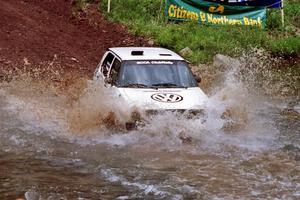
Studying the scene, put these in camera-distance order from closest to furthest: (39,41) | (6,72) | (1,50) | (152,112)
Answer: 1. (152,112)
2. (6,72)
3. (1,50)
4. (39,41)

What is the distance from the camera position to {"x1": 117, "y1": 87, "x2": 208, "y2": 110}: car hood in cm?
955

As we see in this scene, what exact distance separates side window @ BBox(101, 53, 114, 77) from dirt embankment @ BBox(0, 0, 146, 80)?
13.3 ft

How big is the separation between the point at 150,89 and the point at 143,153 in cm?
143

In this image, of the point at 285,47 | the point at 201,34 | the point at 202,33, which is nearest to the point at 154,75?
the point at 201,34

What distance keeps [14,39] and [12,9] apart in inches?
96.0

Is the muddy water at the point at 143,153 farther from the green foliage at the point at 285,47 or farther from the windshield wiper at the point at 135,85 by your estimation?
the green foliage at the point at 285,47

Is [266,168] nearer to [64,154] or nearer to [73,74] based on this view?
[64,154]

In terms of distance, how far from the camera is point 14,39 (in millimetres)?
17125

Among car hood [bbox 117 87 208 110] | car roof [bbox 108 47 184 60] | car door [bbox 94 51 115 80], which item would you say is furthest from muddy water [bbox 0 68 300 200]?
car roof [bbox 108 47 184 60]

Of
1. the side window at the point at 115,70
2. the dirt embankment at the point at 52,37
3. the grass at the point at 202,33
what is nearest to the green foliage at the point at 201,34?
the grass at the point at 202,33

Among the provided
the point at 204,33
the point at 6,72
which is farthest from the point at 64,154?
the point at 204,33

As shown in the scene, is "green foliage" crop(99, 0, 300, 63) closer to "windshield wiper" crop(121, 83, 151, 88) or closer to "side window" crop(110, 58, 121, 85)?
"side window" crop(110, 58, 121, 85)

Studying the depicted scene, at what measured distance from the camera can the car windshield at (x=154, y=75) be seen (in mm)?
10414

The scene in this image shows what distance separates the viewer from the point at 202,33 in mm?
19078
